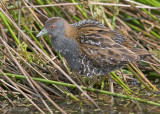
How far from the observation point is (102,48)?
4.29 m

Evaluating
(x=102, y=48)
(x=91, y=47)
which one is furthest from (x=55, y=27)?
(x=102, y=48)

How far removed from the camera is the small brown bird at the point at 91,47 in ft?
13.9

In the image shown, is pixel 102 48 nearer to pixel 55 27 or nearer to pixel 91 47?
pixel 91 47

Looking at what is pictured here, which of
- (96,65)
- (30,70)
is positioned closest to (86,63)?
(96,65)

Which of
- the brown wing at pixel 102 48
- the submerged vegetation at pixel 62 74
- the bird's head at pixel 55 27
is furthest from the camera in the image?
the bird's head at pixel 55 27

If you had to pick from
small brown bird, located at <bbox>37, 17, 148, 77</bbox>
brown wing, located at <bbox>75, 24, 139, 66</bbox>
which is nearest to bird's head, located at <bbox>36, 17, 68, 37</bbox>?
small brown bird, located at <bbox>37, 17, 148, 77</bbox>

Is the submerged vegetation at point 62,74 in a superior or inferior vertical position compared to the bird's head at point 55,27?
inferior

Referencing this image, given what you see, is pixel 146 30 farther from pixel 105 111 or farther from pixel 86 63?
pixel 105 111

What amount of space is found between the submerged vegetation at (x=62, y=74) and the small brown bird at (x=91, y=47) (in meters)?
0.25

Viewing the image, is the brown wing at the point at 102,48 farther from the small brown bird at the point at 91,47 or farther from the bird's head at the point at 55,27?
the bird's head at the point at 55,27

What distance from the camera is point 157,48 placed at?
18.0 ft

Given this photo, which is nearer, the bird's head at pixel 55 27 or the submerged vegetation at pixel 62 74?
the submerged vegetation at pixel 62 74

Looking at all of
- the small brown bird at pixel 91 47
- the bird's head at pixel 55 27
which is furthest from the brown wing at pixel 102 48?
the bird's head at pixel 55 27

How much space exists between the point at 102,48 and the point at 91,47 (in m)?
0.15
